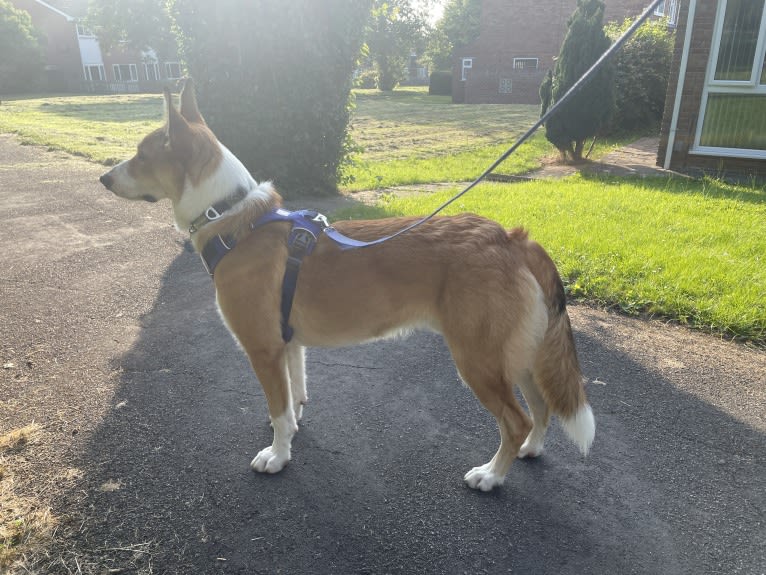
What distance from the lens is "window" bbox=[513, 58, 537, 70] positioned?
115ft

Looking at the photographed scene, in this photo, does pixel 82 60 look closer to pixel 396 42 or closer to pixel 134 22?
pixel 134 22

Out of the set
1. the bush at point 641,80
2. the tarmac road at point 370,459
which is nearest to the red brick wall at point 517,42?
the bush at point 641,80

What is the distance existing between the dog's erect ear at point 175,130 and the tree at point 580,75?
34.4 feet

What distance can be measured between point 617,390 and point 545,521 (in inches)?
58.4

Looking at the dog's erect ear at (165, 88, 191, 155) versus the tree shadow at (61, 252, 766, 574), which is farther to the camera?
the dog's erect ear at (165, 88, 191, 155)

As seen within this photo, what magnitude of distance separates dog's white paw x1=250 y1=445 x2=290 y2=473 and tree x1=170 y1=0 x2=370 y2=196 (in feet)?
22.4

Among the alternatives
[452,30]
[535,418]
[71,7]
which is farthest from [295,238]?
[71,7]

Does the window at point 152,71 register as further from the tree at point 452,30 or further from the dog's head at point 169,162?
the dog's head at point 169,162

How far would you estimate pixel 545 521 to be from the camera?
8.73 feet

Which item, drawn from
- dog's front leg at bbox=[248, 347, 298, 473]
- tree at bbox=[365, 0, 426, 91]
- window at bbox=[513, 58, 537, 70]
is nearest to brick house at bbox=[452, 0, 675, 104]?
window at bbox=[513, 58, 537, 70]

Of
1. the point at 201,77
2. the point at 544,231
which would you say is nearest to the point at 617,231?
the point at 544,231

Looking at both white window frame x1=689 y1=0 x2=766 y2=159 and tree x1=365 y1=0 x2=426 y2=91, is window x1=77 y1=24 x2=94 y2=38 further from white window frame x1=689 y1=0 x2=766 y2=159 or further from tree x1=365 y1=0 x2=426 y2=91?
white window frame x1=689 y1=0 x2=766 y2=159

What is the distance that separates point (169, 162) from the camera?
10.1ft

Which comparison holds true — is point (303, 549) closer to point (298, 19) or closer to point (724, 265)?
point (724, 265)
